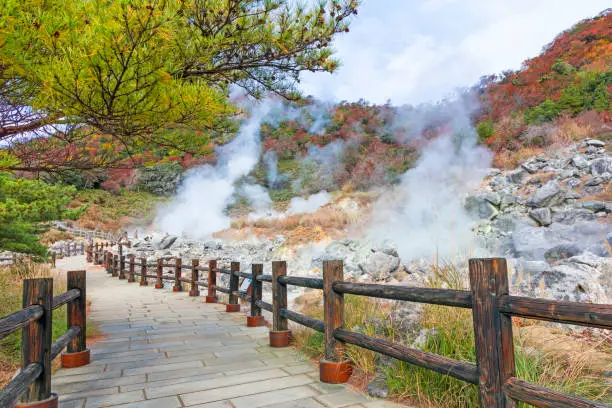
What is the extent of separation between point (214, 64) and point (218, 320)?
3.52 metres

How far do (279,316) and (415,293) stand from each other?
6.92 ft

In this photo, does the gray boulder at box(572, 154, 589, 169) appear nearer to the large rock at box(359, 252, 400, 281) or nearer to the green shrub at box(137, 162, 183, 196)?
the large rock at box(359, 252, 400, 281)

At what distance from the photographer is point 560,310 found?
60.7 inches

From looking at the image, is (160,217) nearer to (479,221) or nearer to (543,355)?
(479,221)

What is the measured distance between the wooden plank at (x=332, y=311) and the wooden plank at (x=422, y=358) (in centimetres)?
11

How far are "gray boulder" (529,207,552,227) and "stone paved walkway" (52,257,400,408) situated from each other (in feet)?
30.5

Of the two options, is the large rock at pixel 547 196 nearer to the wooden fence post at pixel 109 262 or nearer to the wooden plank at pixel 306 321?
the wooden plank at pixel 306 321

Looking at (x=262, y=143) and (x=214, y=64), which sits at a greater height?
(x=262, y=143)

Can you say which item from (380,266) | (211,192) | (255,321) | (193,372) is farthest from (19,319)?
(211,192)

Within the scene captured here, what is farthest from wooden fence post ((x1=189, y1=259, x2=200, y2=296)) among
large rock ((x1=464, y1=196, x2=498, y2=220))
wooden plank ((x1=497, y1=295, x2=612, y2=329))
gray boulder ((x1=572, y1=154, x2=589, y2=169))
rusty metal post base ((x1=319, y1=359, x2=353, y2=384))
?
gray boulder ((x1=572, y1=154, x2=589, y2=169))

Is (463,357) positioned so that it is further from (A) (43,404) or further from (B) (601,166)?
(B) (601,166)

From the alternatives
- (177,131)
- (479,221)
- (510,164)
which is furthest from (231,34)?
(510,164)

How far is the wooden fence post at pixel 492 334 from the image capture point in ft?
5.86

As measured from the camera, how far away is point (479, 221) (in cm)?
1265
